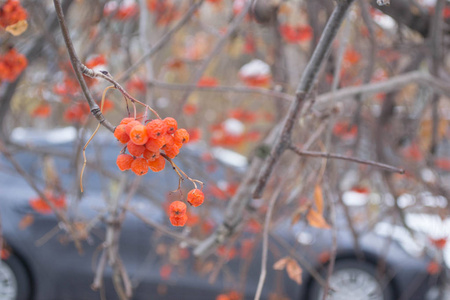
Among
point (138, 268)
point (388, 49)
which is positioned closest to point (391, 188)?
point (388, 49)

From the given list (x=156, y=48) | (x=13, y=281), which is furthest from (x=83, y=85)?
(x=13, y=281)

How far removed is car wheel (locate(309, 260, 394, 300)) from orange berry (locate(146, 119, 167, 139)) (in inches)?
140

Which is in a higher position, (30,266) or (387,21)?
(387,21)

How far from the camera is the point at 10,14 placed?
1.36m

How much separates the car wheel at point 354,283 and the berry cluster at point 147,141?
11.5 feet

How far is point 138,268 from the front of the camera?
4027 mm

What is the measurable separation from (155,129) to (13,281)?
144 inches

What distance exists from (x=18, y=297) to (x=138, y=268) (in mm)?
981

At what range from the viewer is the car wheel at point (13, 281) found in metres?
3.90

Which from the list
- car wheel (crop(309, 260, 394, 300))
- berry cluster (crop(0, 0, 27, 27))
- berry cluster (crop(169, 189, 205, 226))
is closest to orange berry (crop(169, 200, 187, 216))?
berry cluster (crop(169, 189, 205, 226))

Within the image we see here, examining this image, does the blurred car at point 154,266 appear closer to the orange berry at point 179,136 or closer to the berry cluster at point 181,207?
the berry cluster at point 181,207

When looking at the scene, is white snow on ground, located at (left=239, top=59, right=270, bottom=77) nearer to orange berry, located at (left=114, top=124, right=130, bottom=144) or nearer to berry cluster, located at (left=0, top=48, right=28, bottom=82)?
berry cluster, located at (left=0, top=48, right=28, bottom=82)

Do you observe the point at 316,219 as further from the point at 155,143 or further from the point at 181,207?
→ the point at 155,143

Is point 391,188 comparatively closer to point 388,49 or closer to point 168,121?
point 388,49
